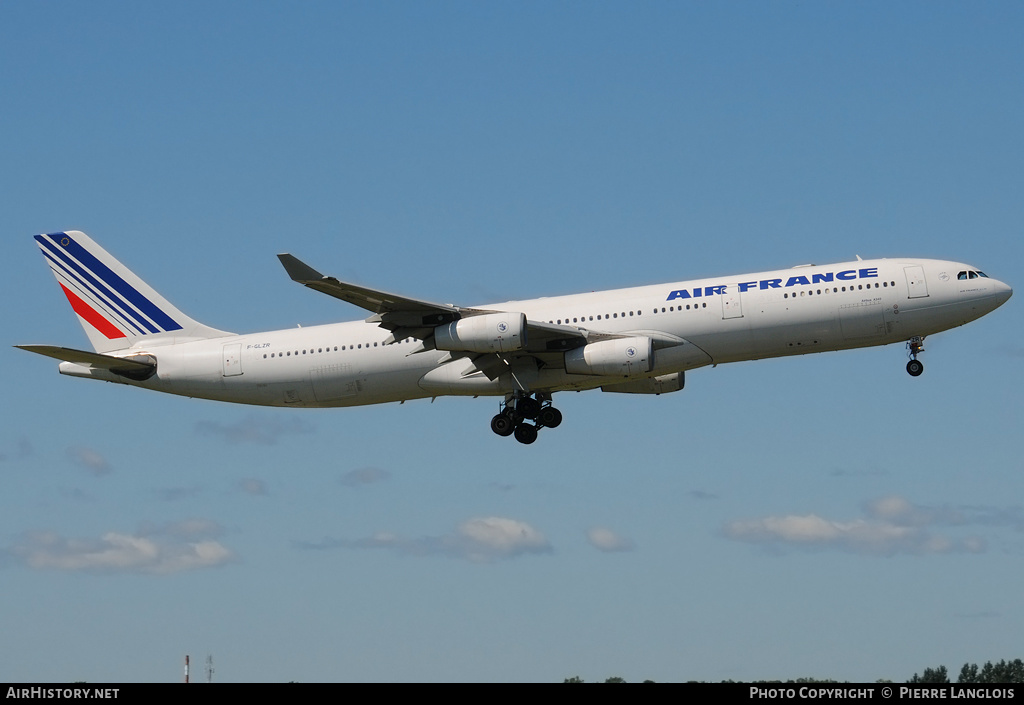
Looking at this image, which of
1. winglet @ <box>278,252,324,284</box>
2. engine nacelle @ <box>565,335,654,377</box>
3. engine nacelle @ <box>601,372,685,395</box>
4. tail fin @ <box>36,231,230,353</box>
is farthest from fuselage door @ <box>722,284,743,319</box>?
tail fin @ <box>36,231,230,353</box>

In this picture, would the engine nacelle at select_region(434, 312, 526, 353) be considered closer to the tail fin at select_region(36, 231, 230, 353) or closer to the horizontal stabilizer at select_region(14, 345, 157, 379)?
the tail fin at select_region(36, 231, 230, 353)

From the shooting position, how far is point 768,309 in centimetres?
4459

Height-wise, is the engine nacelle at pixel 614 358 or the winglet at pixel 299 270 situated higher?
the winglet at pixel 299 270

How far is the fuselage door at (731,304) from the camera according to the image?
44.8 metres

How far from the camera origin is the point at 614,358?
4488cm

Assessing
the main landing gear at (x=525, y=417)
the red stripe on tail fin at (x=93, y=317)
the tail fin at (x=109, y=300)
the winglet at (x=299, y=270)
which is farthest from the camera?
the red stripe on tail fin at (x=93, y=317)

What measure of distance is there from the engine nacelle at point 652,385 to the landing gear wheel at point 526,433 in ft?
11.0

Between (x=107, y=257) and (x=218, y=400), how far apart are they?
940 centimetres

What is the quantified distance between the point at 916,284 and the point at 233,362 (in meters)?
25.6

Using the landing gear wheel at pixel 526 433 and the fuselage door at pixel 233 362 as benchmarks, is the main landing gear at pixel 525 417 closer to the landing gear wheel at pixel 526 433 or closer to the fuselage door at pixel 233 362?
the landing gear wheel at pixel 526 433

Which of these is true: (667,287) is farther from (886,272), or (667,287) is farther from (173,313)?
(173,313)

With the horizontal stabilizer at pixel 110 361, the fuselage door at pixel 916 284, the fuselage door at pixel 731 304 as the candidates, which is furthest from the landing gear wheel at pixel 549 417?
the horizontal stabilizer at pixel 110 361
